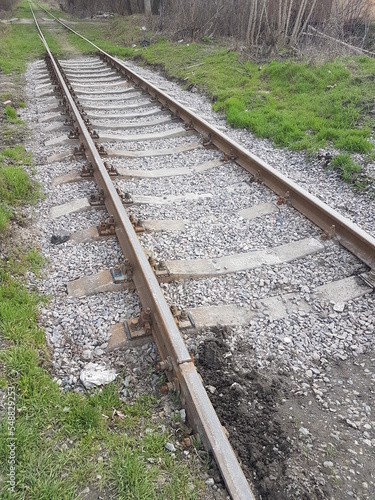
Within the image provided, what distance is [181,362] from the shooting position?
8.41 ft

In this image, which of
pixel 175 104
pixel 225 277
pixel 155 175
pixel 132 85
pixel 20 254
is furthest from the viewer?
pixel 132 85

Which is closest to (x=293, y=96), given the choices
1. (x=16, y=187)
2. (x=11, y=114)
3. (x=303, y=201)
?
(x=303, y=201)

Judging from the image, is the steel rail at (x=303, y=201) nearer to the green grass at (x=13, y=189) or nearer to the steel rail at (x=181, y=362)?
the steel rail at (x=181, y=362)

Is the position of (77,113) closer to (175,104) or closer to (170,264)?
(175,104)

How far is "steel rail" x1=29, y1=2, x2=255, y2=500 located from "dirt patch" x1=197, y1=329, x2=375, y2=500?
24cm

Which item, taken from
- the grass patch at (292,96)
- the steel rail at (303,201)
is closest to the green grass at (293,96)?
the grass patch at (292,96)

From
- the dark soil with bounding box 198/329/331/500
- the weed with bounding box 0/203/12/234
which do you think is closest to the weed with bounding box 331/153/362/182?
the dark soil with bounding box 198/329/331/500

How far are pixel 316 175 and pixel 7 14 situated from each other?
32294 mm

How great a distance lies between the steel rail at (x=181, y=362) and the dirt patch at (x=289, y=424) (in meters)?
0.24

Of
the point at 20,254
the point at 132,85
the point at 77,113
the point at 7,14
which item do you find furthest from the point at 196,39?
the point at 7,14

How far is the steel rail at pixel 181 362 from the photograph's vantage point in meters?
2.06

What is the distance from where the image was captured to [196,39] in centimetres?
1546

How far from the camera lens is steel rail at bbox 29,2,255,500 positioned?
2.06m

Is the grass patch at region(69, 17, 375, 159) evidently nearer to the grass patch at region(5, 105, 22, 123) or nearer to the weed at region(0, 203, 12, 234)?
the grass patch at region(5, 105, 22, 123)
